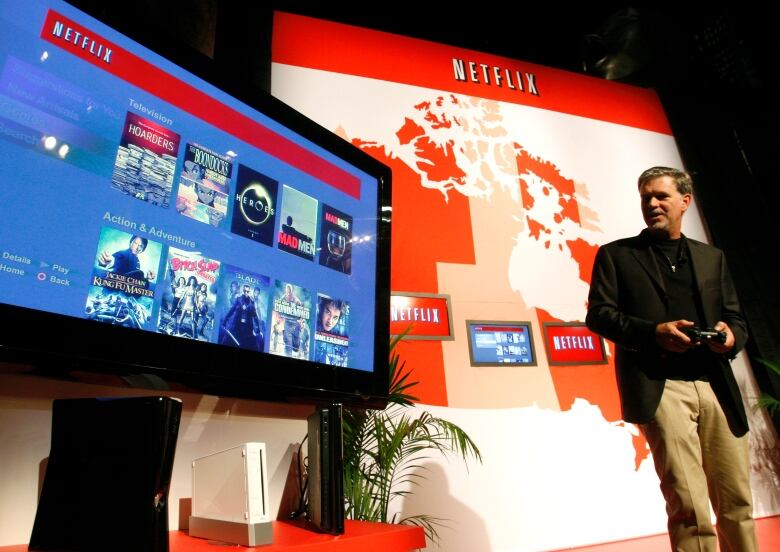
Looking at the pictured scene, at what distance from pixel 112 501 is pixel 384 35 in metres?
3.71

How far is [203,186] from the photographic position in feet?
4.90

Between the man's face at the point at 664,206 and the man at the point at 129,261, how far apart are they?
179 cm

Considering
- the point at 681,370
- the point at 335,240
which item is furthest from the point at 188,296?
the point at 681,370

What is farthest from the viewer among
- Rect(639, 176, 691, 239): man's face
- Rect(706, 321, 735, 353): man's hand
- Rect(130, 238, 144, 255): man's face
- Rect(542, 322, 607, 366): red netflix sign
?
Rect(542, 322, 607, 366): red netflix sign

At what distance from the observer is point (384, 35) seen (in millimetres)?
3855

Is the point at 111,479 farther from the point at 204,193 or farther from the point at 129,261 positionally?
the point at 204,193

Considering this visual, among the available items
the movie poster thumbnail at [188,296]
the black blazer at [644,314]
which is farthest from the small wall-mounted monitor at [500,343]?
the movie poster thumbnail at [188,296]

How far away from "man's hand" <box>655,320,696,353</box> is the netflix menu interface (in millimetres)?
984

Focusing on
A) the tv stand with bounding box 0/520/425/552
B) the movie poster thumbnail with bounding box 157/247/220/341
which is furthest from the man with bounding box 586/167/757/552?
the movie poster thumbnail with bounding box 157/247/220/341

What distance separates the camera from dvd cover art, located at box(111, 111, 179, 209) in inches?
52.2

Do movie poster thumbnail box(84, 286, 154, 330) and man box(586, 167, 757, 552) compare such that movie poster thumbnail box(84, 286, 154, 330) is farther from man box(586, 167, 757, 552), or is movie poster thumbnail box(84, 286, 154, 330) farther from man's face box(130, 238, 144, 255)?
man box(586, 167, 757, 552)

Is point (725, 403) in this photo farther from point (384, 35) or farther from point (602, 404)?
point (384, 35)

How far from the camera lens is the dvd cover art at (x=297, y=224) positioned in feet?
5.57

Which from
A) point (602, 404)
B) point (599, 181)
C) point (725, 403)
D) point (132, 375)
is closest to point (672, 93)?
point (599, 181)
